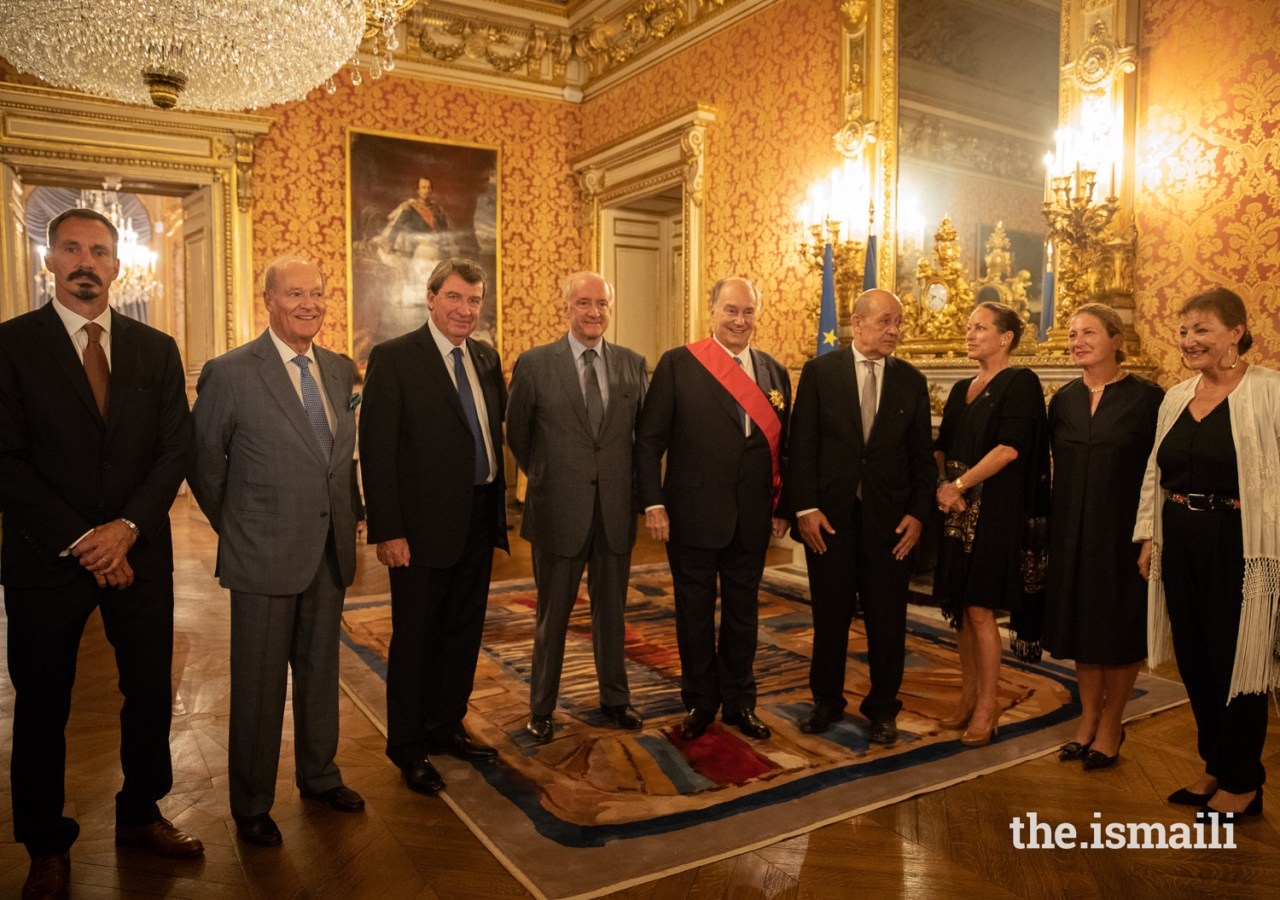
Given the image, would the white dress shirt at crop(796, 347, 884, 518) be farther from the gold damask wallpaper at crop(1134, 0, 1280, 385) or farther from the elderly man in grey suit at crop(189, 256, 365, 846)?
the gold damask wallpaper at crop(1134, 0, 1280, 385)

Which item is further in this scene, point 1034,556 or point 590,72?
point 590,72

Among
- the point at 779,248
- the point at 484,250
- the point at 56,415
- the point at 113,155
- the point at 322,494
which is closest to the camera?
the point at 56,415

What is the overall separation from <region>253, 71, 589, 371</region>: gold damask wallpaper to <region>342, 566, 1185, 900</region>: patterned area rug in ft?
14.8

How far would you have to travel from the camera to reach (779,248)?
6.14 meters

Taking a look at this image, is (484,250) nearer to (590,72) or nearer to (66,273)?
(590,72)

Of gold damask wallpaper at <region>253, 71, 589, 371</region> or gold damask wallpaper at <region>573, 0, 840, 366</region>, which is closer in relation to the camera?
gold damask wallpaper at <region>573, 0, 840, 366</region>

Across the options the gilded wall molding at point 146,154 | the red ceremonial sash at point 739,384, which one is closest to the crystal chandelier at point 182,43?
the gilded wall molding at point 146,154

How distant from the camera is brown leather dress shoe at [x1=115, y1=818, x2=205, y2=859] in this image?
2145 mm

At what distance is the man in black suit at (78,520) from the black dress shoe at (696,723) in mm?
1431

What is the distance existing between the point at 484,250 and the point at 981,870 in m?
6.99

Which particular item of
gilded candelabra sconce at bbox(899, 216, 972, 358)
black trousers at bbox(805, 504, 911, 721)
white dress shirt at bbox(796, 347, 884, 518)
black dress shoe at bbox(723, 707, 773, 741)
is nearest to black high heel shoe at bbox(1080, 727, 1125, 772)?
black trousers at bbox(805, 504, 911, 721)

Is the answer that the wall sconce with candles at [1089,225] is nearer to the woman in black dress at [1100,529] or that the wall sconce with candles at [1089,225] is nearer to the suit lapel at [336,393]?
the woman in black dress at [1100,529]

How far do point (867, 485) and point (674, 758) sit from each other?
1.04 meters

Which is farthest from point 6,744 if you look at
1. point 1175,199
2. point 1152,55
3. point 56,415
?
point 1152,55
